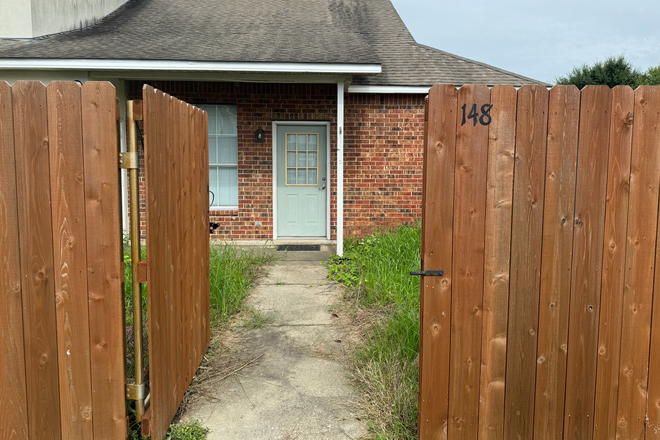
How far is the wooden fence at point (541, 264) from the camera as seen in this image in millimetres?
2395

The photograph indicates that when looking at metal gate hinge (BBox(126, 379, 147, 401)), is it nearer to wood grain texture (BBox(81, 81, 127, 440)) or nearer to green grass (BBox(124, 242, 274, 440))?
wood grain texture (BBox(81, 81, 127, 440))

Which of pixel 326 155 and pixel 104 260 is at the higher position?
pixel 326 155

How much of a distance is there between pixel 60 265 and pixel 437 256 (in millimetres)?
1974

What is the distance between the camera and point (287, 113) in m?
8.98

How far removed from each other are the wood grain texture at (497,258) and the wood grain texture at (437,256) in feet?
0.65

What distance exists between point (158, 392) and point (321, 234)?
683 centimetres

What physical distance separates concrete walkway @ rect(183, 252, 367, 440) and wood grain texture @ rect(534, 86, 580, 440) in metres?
1.13

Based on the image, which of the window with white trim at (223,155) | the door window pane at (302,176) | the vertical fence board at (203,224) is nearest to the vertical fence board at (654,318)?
the vertical fence board at (203,224)

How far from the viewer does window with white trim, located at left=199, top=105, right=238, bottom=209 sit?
29.5ft

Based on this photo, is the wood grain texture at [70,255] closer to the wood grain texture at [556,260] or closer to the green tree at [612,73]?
the wood grain texture at [556,260]

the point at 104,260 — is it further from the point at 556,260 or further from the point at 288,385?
the point at 556,260

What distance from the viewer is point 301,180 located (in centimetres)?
927

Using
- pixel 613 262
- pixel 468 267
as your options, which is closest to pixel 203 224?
pixel 468 267

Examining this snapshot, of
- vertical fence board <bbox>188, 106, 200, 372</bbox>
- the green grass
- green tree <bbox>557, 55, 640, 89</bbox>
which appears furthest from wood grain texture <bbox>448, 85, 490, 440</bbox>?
green tree <bbox>557, 55, 640, 89</bbox>
